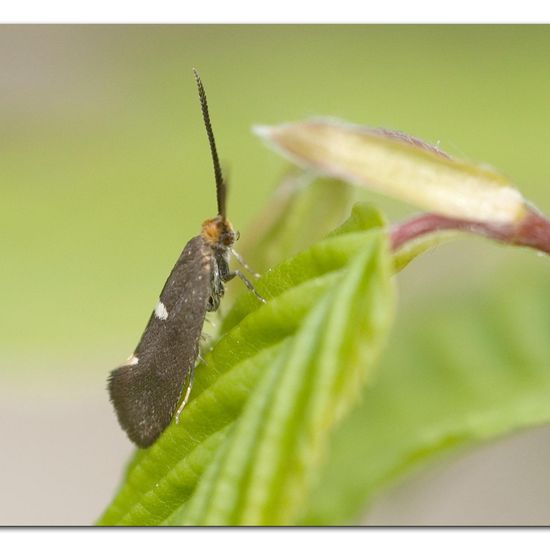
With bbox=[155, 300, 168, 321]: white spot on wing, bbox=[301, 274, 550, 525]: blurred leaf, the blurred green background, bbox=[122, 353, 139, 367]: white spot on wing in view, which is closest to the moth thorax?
bbox=[155, 300, 168, 321]: white spot on wing

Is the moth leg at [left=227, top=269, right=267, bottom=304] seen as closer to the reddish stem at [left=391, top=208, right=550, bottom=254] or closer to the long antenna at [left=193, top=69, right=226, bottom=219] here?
the long antenna at [left=193, top=69, right=226, bottom=219]

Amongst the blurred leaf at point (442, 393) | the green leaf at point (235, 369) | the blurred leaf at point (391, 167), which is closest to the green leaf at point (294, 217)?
the green leaf at point (235, 369)

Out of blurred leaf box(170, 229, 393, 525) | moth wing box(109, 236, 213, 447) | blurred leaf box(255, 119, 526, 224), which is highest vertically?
moth wing box(109, 236, 213, 447)

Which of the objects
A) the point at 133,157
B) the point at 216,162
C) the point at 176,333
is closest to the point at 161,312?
the point at 176,333

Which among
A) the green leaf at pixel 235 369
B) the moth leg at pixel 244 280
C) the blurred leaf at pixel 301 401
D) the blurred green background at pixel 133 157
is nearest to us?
the blurred leaf at pixel 301 401

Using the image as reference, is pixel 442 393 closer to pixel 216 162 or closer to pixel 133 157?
pixel 216 162

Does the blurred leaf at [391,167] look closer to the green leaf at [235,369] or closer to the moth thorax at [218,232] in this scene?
the green leaf at [235,369]
